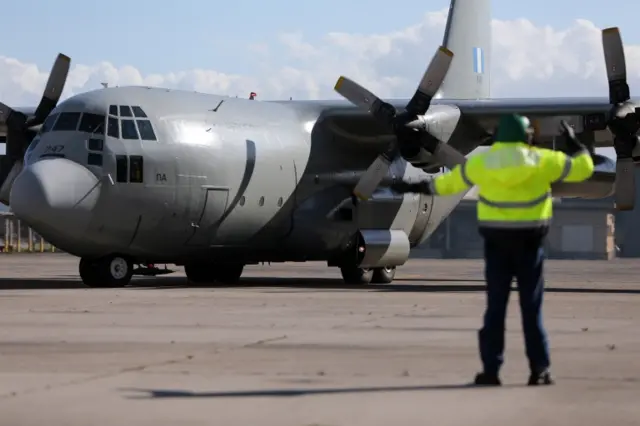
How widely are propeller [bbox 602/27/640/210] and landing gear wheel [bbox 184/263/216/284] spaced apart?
9.03 m

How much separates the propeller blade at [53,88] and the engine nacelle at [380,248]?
7.34 metres

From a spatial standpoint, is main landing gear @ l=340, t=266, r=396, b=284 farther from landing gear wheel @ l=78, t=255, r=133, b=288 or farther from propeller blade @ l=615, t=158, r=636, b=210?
propeller blade @ l=615, t=158, r=636, b=210

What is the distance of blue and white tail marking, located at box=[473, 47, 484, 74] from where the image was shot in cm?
3483

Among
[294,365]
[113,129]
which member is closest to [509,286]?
[294,365]

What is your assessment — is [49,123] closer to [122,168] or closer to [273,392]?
[122,168]

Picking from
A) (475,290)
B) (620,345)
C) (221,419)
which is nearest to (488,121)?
(475,290)

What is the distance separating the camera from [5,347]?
11.8m

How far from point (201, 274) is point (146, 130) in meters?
Answer: 4.99

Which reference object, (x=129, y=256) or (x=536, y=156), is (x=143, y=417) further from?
(x=129, y=256)

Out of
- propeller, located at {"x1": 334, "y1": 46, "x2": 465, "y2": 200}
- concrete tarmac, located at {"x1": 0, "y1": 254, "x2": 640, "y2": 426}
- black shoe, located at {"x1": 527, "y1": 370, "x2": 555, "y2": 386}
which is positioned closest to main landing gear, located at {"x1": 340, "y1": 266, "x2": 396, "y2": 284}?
propeller, located at {"x1": 334, "y1": 46, "x2": 465, "y2": 200}

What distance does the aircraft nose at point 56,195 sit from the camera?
73.5 feet

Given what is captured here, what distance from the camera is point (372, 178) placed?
2583 centimetres

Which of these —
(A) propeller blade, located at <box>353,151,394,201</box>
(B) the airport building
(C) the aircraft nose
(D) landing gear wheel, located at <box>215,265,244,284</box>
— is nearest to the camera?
(C) the aircraft nose

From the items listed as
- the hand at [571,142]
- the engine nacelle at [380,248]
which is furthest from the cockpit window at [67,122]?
the hand at [571,142]
